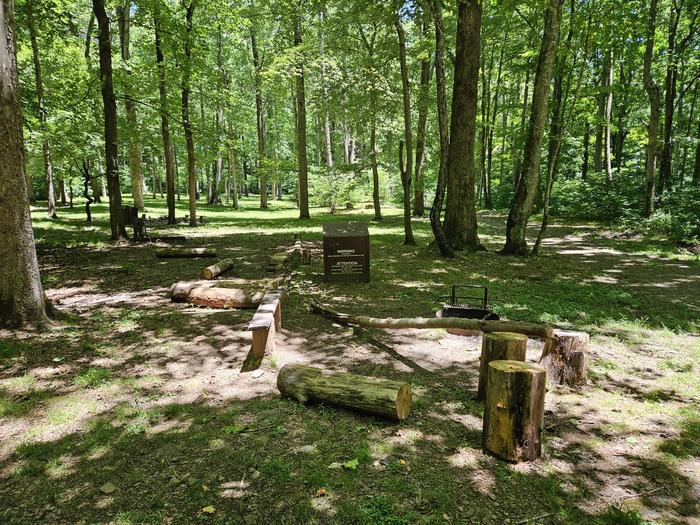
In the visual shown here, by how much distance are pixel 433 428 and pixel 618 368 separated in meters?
2.84

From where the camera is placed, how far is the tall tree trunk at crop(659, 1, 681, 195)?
1636 centimetres

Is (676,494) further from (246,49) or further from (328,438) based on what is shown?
(246,49)

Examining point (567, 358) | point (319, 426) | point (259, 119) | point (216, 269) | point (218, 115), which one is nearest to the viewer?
point (319, 426)

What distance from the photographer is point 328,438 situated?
3.49m

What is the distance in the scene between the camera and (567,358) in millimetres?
4477

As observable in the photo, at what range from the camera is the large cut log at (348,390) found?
3.69 metres

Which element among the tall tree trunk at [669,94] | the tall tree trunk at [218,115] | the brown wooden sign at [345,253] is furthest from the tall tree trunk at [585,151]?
the brown wooden sign at [345,253]

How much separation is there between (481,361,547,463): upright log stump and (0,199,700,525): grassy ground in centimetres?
13

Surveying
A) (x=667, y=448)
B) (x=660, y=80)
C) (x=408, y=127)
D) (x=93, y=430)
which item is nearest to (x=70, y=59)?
(x=408, y=127)

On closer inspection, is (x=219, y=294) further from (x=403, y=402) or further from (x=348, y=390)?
(x=403, y=402)

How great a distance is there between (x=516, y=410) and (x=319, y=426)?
1.70 m

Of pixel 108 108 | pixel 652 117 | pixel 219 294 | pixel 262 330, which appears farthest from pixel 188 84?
pixel 652 117

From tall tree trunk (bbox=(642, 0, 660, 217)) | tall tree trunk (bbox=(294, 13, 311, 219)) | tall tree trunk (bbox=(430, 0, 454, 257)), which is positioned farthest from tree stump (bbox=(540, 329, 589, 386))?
tall tree trunk (bbox=(294, 13, 311, 219))

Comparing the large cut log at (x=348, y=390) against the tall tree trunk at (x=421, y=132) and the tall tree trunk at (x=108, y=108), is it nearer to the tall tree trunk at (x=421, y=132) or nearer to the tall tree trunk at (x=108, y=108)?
the tall tree trunk at (x=108, y=108)
